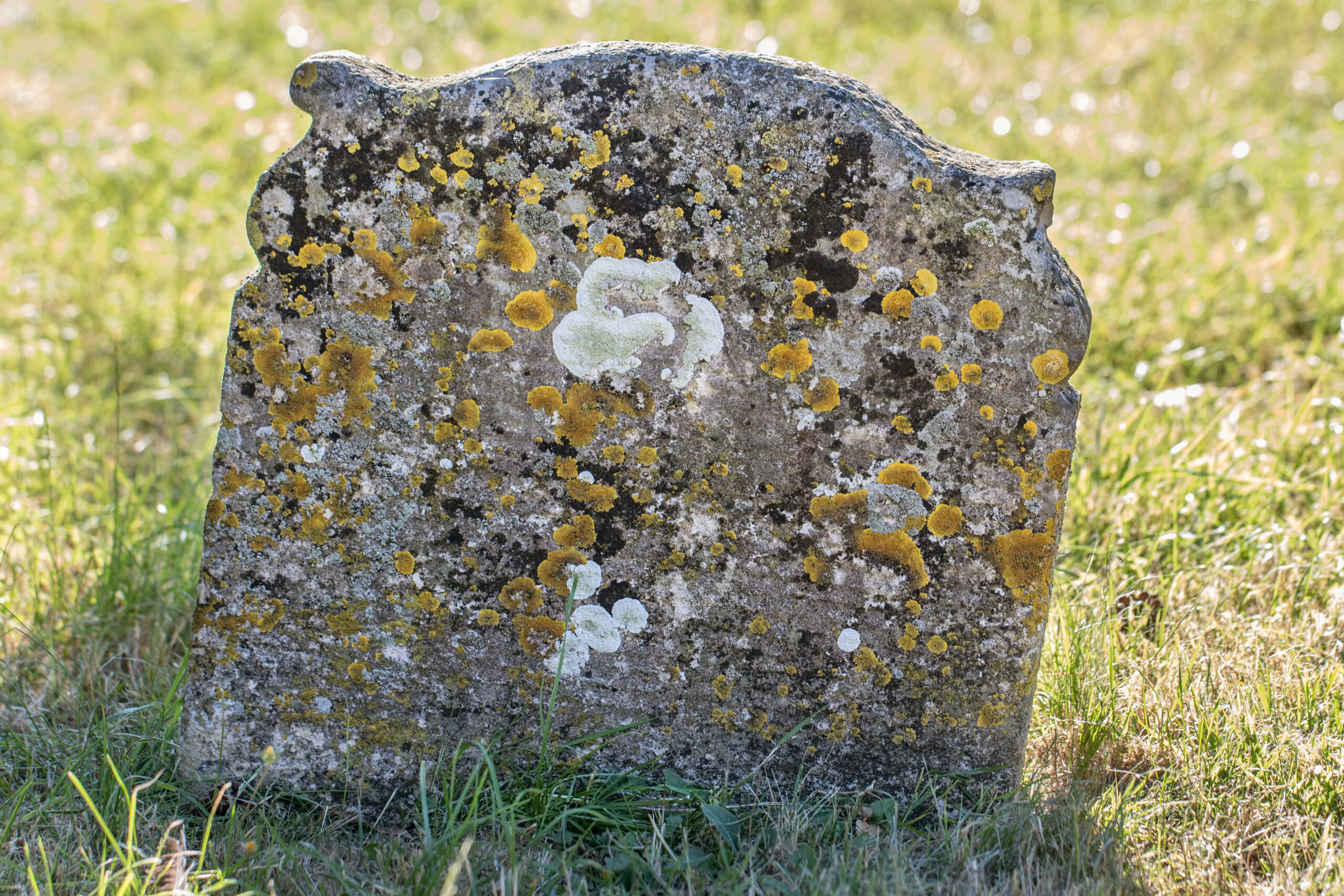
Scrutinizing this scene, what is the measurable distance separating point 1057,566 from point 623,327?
171cm

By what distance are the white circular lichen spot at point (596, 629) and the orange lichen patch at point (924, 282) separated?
94 cm

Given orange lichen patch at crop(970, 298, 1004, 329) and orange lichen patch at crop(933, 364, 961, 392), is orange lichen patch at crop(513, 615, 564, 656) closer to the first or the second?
orange lichen patch at crop(933, 364, 961, 392)

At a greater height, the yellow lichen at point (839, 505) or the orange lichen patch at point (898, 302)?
the orange lichen patch at point (898, 302)

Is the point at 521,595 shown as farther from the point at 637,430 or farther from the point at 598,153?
the point at 598,153

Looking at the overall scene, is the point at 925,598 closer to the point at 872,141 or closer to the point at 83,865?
the point at 872,141

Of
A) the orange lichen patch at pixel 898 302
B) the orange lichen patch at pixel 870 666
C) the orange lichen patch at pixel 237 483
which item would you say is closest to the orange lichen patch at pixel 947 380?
the orange lichen patch at pixel 898 302

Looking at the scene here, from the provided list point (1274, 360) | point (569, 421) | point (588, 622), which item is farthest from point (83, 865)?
point (1274, 360)

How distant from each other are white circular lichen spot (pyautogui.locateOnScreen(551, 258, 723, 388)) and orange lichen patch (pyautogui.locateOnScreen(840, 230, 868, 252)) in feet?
0.95

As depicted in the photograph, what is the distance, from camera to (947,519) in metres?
2.03

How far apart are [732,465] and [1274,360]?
316 centimetres

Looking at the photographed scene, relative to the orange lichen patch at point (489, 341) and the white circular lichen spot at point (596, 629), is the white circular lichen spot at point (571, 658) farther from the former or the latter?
the orange lichen patch at point (489, 341)

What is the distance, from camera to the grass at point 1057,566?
1978 millimetres

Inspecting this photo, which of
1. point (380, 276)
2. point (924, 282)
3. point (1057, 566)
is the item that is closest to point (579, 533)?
point (380, 276)

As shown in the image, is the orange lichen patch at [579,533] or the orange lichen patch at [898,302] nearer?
the orange lichen patch at [898,302]
